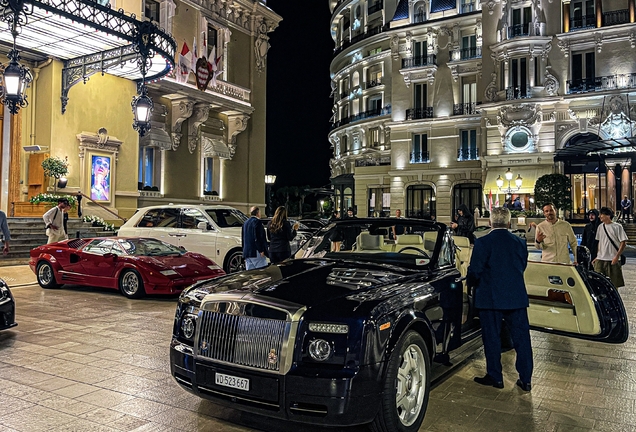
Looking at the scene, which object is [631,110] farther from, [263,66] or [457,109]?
[263,66]

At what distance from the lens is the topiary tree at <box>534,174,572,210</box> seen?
3002cm

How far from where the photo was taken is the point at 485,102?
3731 centimetres

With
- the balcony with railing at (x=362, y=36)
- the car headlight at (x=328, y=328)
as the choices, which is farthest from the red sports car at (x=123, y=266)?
the balcony with railing at (x=362, y=36)

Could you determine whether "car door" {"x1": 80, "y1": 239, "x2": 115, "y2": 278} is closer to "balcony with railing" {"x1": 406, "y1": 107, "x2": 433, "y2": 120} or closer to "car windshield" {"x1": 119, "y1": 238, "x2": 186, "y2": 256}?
"car windshield" {"x1": 119, "y1": 238, "x2": 186, "y2": 256}

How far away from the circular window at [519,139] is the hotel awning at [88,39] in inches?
1003

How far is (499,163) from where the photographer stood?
36656mm

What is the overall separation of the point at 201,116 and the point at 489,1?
24158 millimetres

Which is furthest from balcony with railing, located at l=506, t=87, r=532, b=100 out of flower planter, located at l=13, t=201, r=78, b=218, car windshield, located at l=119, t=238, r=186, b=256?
car windshield, located at l=119, t=238, r=186, b=256

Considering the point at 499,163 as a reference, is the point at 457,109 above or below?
above

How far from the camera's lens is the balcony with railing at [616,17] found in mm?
33125

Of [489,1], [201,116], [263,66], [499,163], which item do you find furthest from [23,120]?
[489,1]

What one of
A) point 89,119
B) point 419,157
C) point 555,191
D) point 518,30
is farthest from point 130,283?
point 419,157

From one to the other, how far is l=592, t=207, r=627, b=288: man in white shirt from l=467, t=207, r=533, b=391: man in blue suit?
5.11m

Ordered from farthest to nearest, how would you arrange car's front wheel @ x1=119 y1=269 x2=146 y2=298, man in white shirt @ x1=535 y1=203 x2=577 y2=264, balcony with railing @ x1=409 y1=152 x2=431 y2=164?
balcony with railing @ x1=409 y1=152 x2=431 y2=164 < car's front wheel @ x1=119 y1=269 x2=146 y2=298 < man in white shirt @ x1=535 y1=203 x2=577 y2=264
